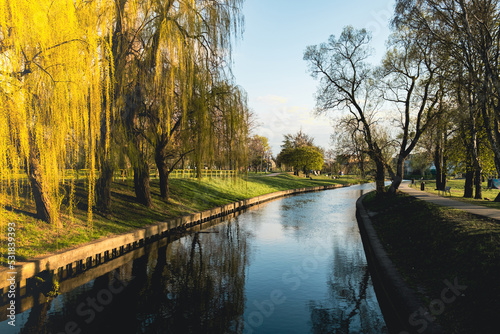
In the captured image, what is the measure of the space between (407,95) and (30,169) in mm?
21272

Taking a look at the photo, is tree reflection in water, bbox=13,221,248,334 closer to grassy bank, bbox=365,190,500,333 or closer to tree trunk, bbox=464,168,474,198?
grassy bank, bbox=365,190,500,333

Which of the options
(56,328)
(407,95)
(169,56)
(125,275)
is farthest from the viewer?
(407,95)

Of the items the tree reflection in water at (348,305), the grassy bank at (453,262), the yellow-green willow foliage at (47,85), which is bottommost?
the tree reflection in water at (348,305)

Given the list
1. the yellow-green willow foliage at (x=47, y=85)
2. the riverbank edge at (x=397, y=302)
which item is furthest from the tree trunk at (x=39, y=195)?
the riverbank edge at (x=397, y=302)

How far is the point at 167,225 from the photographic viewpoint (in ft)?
57.0

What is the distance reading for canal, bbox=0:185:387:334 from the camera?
7809 millimetres

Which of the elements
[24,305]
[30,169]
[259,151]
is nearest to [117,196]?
[30,169]

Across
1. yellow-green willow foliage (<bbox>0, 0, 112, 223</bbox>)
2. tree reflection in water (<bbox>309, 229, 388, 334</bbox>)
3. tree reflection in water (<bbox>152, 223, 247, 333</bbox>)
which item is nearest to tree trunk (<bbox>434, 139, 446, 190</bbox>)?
tree reflection in water (<bbox>309, 229, 388, 334</bbox>)

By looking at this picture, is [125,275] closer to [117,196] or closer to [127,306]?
[127,306]

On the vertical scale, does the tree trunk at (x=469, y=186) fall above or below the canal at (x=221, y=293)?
above

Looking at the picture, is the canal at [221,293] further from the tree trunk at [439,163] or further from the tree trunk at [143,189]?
the tree trunk at [439,163]

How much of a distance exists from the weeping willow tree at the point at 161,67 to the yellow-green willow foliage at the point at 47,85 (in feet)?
9.09

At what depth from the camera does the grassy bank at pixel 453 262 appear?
607 centimetres

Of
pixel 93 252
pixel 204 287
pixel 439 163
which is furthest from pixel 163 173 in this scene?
pixel 439 163
